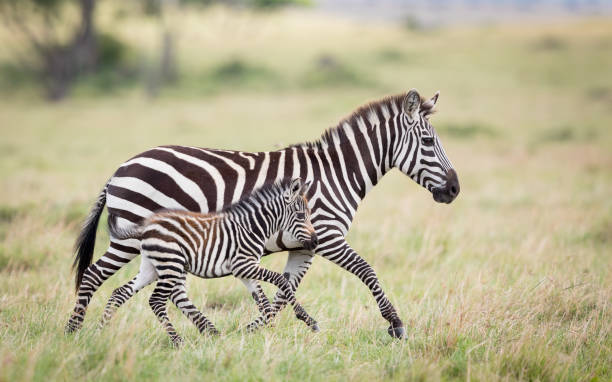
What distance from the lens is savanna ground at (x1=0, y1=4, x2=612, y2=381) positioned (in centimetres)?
430

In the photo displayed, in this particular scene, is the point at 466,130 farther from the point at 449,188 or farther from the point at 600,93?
the point at 449,188

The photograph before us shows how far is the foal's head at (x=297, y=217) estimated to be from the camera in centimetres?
476

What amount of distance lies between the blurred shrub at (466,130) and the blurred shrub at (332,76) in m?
7.77

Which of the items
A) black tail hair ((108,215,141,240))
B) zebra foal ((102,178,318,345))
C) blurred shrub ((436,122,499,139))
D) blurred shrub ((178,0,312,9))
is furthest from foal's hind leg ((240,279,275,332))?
blurred shrub ((178,0,312,9))

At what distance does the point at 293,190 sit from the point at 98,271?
1.71 meters

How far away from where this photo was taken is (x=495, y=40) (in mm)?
33312

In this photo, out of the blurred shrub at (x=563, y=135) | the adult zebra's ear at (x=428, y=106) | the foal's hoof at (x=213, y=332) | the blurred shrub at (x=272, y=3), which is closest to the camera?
the foal's hoof at (x=213, y=332)

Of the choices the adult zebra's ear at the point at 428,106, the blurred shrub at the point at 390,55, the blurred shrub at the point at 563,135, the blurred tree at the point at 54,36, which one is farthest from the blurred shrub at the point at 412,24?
the adult zebra's ear at the point at 428,106

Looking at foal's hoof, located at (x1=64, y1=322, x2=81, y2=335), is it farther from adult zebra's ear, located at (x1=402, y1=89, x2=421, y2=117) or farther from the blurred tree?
the blurred tree

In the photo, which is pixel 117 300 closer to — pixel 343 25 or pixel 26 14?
pixel 26 14

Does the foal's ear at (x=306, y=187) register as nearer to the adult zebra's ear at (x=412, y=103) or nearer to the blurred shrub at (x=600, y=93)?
the adult zebra's ear at (x=412, y=103)

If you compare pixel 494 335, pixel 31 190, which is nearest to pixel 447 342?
pixel 494 335

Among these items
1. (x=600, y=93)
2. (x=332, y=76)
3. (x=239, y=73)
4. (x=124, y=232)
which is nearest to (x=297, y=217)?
(x=124, y=232)

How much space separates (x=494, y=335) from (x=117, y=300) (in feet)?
10.2
